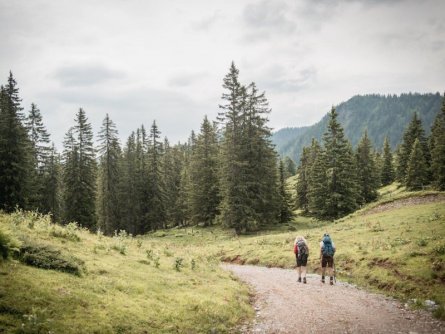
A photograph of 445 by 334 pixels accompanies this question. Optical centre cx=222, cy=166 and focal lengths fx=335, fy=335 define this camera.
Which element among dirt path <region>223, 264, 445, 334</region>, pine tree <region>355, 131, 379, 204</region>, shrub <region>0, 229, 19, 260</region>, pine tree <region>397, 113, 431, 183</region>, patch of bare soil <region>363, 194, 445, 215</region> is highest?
pine tree <region>397, 113, 431, 183</region>

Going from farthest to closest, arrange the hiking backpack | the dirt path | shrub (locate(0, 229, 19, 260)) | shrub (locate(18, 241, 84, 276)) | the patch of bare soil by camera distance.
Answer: the patch of bare soil, the hiking backpack, the dirt path, shrub (locate(18, 241, 84, 276)), shrub (locate(0, 229, 19, 260))

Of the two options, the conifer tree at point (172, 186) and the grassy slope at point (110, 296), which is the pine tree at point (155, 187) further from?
the grassy slope at point (110, 296)

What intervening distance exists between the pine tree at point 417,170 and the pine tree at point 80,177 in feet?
188

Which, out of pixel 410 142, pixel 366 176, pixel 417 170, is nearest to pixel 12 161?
pixel 366 176

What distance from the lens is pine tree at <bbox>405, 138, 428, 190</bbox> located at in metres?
62.9

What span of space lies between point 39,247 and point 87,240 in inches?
220

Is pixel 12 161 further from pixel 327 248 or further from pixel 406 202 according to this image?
pixel 406 202

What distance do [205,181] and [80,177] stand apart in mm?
19220

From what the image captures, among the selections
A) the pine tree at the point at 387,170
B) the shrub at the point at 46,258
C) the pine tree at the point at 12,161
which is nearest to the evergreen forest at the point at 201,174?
the pine tree at the point at 12,161

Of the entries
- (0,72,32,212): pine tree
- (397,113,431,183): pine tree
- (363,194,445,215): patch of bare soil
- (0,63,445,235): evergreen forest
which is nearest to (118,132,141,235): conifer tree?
(0,63,445,235): evergreen forest

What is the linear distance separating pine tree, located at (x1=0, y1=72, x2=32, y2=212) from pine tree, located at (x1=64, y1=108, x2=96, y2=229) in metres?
7.94

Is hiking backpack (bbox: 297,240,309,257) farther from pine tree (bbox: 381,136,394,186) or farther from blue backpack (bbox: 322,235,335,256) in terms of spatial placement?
pine tree (bbox: 381,136,394,186)

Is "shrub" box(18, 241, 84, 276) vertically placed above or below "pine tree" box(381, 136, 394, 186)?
below

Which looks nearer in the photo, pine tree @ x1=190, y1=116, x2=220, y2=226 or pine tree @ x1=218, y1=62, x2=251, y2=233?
pine tree @ x1=218, y1=62, x2=251, y2=233
